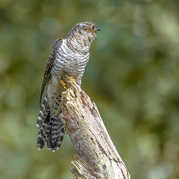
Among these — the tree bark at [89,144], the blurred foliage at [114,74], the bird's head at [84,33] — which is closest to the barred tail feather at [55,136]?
the bird's head at [84,33]

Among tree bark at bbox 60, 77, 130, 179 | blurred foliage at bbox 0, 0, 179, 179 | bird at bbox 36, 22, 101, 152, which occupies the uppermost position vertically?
blurred foliage at bbox 0, 0, 179, 179

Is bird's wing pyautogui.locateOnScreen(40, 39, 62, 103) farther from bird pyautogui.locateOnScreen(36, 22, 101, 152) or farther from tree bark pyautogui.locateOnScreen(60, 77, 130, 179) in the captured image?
tree bark pyautogui.locateOnScreen(60, 77, 130, 179)

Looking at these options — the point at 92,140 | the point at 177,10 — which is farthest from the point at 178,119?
the point at 92,140

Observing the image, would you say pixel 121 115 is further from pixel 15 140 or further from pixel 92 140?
pixel 92 140

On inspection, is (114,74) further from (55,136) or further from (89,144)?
(89,144)

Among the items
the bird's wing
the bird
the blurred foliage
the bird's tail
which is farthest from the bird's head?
the blurred foliage

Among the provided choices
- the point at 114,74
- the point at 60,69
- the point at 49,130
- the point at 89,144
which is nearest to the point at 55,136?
the point at 49,130
